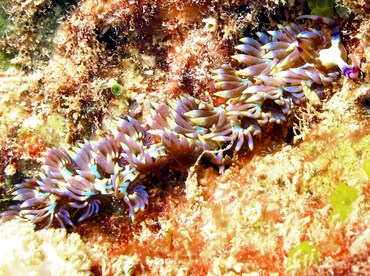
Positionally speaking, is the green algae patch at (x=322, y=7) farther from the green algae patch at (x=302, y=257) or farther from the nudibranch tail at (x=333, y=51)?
the green algae patch at (x=302, y=257)

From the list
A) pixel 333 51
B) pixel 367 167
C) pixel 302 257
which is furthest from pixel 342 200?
pixel 333 51

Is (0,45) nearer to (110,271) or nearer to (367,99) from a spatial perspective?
(110,271)

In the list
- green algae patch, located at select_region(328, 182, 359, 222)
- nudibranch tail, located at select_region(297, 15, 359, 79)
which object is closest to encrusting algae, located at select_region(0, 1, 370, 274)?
nudibranch tail, located at select_region(297, 15, 359, 79)

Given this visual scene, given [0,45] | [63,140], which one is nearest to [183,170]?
[63,140]

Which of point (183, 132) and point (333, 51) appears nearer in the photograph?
point (333, 51)

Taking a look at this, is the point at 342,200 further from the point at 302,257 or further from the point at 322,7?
the point at 322,7
